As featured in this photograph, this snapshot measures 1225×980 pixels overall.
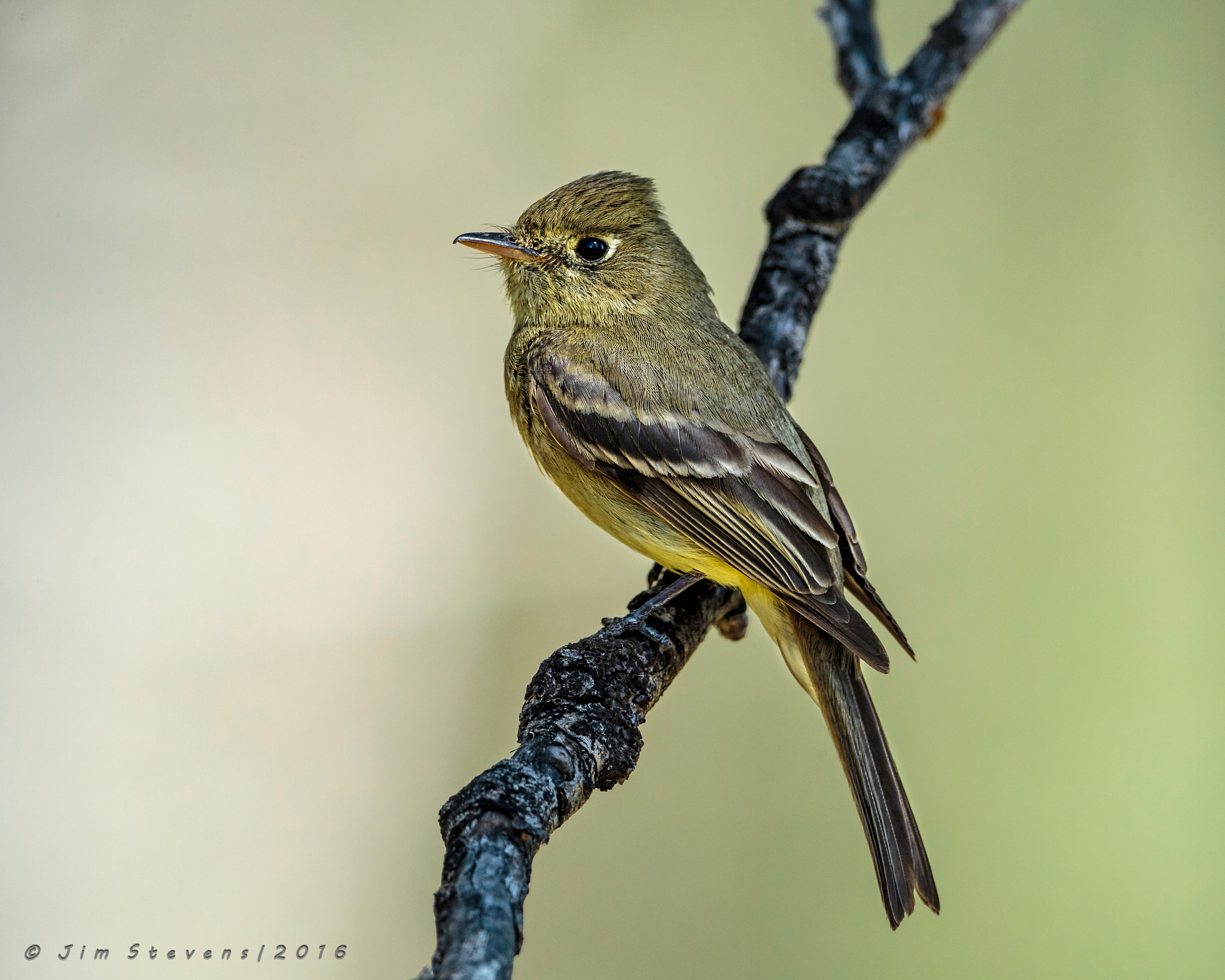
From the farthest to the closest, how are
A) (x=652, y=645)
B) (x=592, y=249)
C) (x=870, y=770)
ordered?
(x=592, y=249) < (x=870, y=770) < (x=652, y=645)

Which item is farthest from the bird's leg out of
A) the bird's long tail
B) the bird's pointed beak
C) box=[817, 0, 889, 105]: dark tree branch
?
box=[817, 0, 889, 105]: dark tree branch

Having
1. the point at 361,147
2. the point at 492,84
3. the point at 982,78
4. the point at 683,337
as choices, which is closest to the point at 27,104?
the point at 361,147

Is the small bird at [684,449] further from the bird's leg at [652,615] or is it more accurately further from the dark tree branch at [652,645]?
the dark tree branch at [652,645]

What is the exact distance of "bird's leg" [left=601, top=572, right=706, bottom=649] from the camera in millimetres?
2129

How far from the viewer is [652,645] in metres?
2.08

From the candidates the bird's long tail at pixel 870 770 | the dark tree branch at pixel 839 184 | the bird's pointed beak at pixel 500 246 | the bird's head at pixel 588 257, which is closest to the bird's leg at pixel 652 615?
the bird's long tail at pixel 870 770

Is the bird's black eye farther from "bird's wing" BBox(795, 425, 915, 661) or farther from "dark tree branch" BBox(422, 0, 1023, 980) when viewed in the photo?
"bird's wing" BBox(795, 425, 915, 661)

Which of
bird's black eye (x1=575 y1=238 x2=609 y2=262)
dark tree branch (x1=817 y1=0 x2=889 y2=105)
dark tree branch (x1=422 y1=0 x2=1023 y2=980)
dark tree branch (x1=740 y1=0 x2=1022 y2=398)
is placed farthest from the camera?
dark tree branch (x1=817 y1=0 x2=889 y2=105)

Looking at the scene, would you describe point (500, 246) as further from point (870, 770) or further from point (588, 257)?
point (870, 770)

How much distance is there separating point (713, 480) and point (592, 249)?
2.56 ft

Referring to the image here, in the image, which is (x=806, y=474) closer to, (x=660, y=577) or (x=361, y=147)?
(x=660, y=577)

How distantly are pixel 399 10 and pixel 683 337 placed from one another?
5.81 ft

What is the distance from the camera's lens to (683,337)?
2.56 m

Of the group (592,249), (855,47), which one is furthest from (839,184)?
(592,249)
